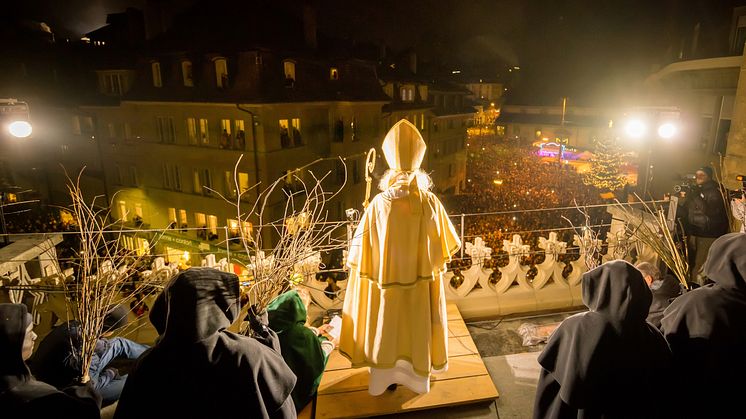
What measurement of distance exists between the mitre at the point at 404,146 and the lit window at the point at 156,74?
906 inches

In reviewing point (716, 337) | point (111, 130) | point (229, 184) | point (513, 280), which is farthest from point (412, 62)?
point (716, 337)

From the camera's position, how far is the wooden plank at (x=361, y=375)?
4.27m

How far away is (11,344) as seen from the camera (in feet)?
7.86

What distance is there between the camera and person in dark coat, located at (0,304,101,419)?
2354mm

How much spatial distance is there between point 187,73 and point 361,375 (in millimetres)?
21438

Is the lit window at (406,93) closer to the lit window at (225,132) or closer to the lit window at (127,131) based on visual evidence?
the lit window at (225,132)

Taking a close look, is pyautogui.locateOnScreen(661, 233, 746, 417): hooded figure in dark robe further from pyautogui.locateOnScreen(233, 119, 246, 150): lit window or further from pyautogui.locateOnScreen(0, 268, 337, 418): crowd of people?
pyautogui.locateOnScreen(233, 119, 246, 150): lit window

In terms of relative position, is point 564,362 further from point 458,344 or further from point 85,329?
point 85,329

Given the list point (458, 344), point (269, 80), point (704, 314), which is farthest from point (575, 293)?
point (269, 80)

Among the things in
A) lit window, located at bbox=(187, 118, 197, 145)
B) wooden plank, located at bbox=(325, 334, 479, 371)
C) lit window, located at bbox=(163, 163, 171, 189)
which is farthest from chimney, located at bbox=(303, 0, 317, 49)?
wooden plank, located at bbox=(325, 334, 479, 371)

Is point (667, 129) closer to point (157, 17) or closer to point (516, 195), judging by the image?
point (516, 195)

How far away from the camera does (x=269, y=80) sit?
829 inches

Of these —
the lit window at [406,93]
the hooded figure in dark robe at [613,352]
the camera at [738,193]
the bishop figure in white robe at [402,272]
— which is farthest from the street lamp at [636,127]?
the lit window at [406,93]

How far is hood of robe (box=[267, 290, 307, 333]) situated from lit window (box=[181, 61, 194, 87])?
2130cm
